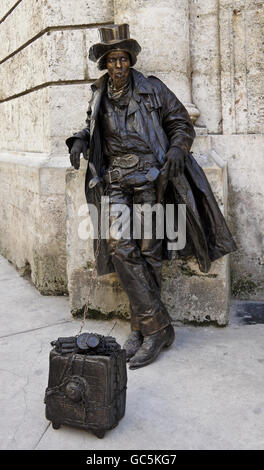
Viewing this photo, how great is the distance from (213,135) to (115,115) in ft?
4.27

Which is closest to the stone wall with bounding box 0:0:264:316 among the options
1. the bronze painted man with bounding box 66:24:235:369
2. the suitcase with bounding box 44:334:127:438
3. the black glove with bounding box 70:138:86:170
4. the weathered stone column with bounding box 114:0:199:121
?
the weathered stone column with bounding box 114:0:199:121

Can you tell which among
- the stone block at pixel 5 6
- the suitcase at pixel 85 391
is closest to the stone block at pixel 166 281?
the suitcase at pixel 85 391

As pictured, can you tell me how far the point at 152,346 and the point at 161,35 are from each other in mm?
2618

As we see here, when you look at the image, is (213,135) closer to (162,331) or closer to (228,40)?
(228,40)

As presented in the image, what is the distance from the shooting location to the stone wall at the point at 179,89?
4.51 metres

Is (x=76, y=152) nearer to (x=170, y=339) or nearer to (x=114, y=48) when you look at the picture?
(x=114, y=48)

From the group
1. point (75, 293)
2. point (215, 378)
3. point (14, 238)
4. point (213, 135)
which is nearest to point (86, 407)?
point (215, 378)

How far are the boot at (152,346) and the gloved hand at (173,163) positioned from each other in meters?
1.12

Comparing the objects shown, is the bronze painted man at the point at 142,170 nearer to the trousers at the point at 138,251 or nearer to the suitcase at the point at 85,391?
the trousers at the point at 138,251

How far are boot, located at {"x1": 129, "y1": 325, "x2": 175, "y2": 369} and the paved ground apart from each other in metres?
0.06

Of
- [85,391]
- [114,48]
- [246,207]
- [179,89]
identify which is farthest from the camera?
[246,207]

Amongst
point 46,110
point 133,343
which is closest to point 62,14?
point 46,110

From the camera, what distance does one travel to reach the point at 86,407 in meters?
2.75

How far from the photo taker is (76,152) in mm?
3914
